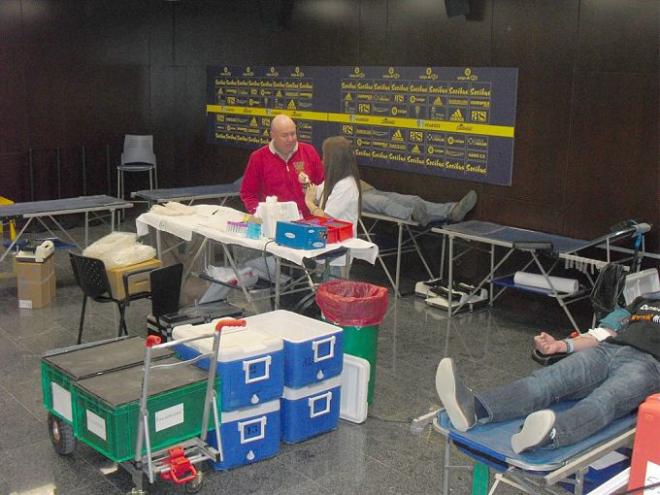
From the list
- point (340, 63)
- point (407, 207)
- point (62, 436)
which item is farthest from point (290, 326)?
point (340, 63)

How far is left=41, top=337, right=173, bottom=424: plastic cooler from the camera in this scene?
10.6 feet

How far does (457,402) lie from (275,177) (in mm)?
2762

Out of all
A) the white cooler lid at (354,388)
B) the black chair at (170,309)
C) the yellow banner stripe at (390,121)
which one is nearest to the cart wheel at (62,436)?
the black chair at (170,309)

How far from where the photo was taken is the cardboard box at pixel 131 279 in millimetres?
4623

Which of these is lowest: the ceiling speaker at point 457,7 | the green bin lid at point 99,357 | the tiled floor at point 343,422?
the tiled floor at point 343,422

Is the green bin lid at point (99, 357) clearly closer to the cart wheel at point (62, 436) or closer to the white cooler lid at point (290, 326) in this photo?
the cart wheel at point (62, 436)

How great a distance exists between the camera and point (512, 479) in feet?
8.82

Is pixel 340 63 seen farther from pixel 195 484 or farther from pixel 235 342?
pixel 195 484

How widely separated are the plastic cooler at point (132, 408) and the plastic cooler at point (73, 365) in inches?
2.4

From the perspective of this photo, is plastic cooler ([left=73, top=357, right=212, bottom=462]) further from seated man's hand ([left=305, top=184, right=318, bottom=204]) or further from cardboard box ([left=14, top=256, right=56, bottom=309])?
cardboard box ([left=14, top=256, right=56, bottom=309])

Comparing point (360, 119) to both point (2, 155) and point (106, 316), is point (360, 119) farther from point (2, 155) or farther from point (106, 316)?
point (2, 155)

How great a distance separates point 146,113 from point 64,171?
1164mm

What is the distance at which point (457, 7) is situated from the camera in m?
5.93

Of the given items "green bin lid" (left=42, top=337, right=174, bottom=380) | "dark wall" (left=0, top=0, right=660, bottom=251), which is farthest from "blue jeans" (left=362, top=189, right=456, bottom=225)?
"green bin lid" (left=42, top=337, right=174, bottom=380)
